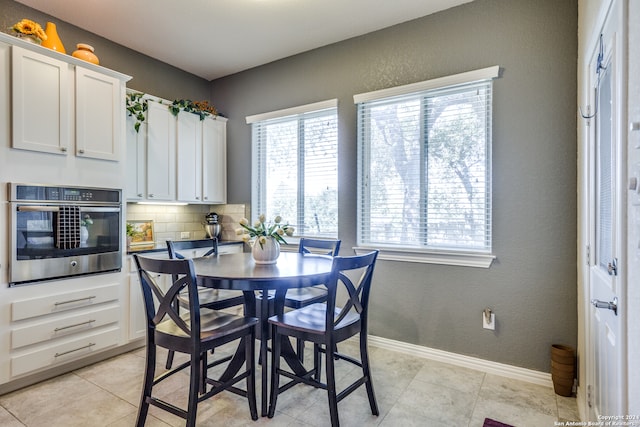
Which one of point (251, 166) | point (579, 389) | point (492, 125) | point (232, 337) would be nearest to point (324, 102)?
point (251, 166)

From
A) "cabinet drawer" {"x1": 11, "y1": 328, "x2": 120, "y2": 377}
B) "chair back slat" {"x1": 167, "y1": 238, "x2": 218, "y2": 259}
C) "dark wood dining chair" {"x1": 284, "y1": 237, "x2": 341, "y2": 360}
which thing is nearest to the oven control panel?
"chair back slat" {"x1": 167, "y1": 238, "x2": 218, "y2": 259}

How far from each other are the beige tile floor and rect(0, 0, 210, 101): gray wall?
281 cm

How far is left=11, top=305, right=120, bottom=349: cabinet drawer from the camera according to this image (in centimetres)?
230

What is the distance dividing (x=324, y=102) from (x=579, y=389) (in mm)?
3047

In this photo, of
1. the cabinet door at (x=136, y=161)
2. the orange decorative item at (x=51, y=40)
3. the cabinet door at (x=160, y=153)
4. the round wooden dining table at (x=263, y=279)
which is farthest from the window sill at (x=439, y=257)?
the orange decorative item at (x=51, y=40)

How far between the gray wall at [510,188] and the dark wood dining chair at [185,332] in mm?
1535

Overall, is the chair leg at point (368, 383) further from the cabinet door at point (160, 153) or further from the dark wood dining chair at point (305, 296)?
the cabinet door at point (160, 153)

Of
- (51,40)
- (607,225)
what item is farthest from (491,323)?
(51,40)

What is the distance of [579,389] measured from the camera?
2178 mm

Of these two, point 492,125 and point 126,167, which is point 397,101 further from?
point 126,167

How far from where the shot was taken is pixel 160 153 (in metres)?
3.54

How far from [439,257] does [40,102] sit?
3238 mm

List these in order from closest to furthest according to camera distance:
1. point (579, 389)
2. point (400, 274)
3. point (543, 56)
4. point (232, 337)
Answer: point (232, 337) < point (579, 389) < point (543, 56) < point (400, 274)

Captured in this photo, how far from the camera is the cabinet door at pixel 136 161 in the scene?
3.27 metres
